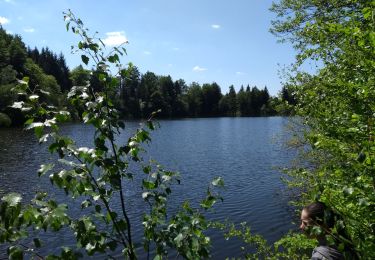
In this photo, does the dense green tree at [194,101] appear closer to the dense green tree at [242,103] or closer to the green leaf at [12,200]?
the dense green tree at [242,103]

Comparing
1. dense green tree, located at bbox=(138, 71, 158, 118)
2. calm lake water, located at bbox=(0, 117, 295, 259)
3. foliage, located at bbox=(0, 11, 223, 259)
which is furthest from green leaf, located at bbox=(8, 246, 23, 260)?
dense green tree, located at bbox=(138, 71, 158, 118)

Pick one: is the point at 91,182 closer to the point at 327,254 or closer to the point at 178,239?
the point at 178,239

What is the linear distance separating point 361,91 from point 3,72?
256 feet

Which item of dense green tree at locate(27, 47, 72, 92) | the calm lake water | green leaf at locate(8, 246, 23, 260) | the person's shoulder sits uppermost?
dense green tree at locate(27, 47, 72, 92)

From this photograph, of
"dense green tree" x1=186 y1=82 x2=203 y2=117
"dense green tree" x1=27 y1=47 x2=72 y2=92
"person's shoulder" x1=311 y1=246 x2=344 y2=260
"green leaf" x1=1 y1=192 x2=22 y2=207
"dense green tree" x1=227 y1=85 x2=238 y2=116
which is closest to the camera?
"green leaf" x1=1 y1=192 x2=22 y2=207

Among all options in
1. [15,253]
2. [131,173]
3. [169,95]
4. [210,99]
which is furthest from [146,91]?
[15,253]

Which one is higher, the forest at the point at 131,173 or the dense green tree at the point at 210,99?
the dense green tree at the point at 210,99

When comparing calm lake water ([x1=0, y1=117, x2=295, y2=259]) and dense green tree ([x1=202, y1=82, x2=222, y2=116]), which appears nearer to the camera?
calm lake water ([x1=0, y1=117, x2=295, y2=259])

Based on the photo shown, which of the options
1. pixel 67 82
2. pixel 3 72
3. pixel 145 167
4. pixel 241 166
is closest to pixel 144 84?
pixel 67 82

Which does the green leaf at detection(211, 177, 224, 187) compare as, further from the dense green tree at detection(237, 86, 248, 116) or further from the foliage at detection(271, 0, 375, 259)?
the dense green tree at detection(237, 86, 248, 116)

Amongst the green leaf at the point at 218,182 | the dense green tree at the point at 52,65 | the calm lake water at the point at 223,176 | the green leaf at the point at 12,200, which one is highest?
the dense green tree at the point at 52,65

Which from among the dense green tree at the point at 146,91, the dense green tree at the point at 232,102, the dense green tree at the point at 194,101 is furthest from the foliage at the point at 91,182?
the dense green tree at the point at 232,102

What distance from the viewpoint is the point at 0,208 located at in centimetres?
271

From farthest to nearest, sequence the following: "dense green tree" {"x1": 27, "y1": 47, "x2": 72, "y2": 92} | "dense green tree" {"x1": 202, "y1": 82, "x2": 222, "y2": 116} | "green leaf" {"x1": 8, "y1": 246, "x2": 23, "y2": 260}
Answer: "dense green tree" {"x1": 202, "y1": 82, "x2": 222, "y2": 116} → "dense green tree" {"x1": 27, "y1": 47, "x2": 72, "y2": 92} → "green leaf" {"x1": 8, "y1": 246, "x2": 23, "y2": 260}
